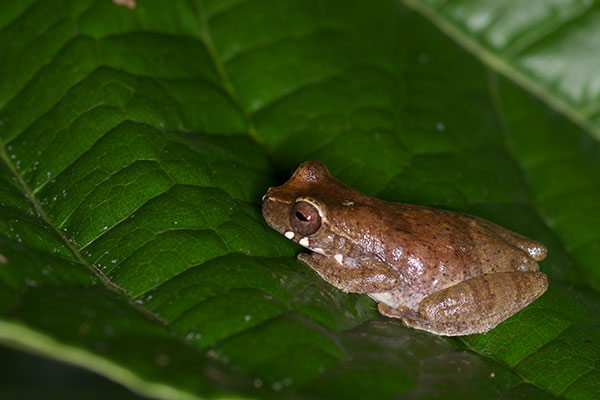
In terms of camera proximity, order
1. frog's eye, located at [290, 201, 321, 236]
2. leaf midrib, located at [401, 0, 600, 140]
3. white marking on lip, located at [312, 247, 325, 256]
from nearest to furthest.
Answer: frog's eye, located at [290, 201, 321, 236] < white marking on lip, located at [312, 247, 325, 256] < leaf midrib, located at [401, 0, 600, 140]

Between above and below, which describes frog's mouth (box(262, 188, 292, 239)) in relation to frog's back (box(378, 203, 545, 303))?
above

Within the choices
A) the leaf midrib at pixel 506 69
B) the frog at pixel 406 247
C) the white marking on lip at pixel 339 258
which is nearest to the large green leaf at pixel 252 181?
the leaf midrib at pixel 506 69

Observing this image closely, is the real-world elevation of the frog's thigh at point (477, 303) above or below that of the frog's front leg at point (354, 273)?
below

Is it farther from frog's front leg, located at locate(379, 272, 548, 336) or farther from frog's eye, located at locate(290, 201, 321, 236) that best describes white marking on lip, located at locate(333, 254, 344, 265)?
frog's front leg, located at locate(379, 272, 548, 336)

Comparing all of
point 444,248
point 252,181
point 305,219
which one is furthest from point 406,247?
point 252,181

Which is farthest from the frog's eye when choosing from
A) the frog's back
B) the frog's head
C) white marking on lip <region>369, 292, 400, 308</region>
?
white marking on lip <region>369, 292, 400, 308</region>

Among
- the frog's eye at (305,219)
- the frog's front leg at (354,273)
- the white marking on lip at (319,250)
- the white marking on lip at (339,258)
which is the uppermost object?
the frog's eye at (305,219)

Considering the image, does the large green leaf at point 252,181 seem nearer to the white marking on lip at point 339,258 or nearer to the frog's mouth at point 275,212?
the frog's mouth at point 275,212

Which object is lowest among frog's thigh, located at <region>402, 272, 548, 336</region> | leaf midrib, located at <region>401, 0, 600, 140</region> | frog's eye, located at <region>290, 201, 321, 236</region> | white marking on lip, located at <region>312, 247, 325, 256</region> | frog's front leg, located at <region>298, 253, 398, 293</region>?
frog's thigh, located at <region>402, 272, 548, 336</region>
